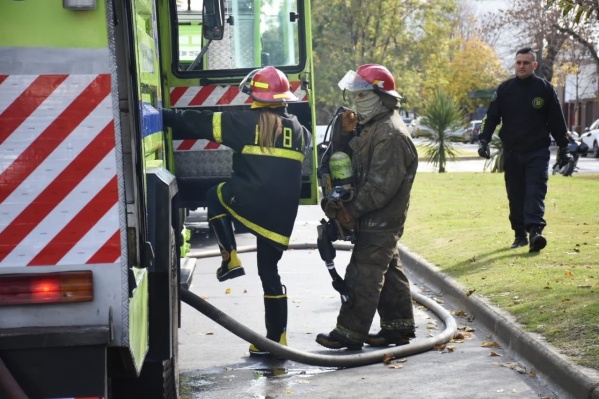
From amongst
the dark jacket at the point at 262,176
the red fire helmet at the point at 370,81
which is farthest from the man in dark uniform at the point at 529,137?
the dark jacket at the point at 262,176

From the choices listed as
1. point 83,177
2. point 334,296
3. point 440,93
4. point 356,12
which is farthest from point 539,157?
point 356,12

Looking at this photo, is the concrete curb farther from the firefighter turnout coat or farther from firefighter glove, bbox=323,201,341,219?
firefighter glove, bbox=323,201,341,219

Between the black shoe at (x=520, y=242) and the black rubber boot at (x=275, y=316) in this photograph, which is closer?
the black rubber boot at (x=275, y=316)

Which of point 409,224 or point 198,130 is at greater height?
point 198,130

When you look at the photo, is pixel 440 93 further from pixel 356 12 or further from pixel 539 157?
pixel 539 157

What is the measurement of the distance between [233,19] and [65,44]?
5638 mm

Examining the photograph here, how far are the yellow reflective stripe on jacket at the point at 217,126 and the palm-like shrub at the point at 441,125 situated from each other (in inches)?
930

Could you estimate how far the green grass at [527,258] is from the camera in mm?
8047

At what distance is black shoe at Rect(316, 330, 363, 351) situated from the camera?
26.9 ft

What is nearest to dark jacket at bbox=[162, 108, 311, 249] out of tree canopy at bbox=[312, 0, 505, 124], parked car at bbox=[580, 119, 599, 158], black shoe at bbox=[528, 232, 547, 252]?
black shoe at bbox=[528, 232, 547, 252]

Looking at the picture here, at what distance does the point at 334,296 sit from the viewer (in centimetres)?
1077

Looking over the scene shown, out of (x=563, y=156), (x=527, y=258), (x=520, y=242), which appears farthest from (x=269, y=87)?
(x=520, y=242)

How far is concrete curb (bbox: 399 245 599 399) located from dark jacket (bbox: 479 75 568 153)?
1.59m

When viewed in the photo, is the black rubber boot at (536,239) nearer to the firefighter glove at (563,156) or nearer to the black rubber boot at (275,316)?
the firefighter glove at (563,156)
